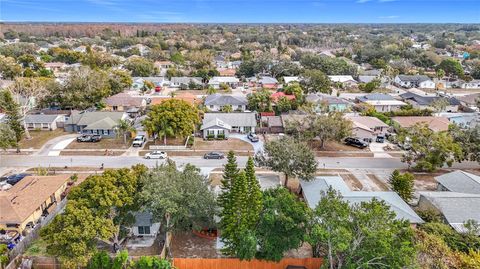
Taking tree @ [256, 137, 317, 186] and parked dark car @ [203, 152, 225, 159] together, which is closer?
tree @ [256, 137, 317, 186]

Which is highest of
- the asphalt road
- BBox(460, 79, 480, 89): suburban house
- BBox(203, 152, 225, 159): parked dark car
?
BBox(460, 79, 480, 89): suburban house

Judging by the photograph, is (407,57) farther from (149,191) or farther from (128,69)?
(149,191)

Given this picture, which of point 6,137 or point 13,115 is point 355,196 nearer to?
point 6,137

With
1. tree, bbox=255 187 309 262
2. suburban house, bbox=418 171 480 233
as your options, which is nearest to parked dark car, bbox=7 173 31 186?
tree, bbox=255 187 309 262

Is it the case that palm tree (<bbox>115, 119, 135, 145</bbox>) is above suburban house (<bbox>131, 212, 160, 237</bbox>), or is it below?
above

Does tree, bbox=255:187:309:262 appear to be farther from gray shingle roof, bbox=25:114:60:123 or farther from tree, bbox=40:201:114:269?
gray shingle roof, bbox=25:114:60:123

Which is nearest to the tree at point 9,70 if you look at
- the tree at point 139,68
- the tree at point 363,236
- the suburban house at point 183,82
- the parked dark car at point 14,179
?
the tree at point 139,68
